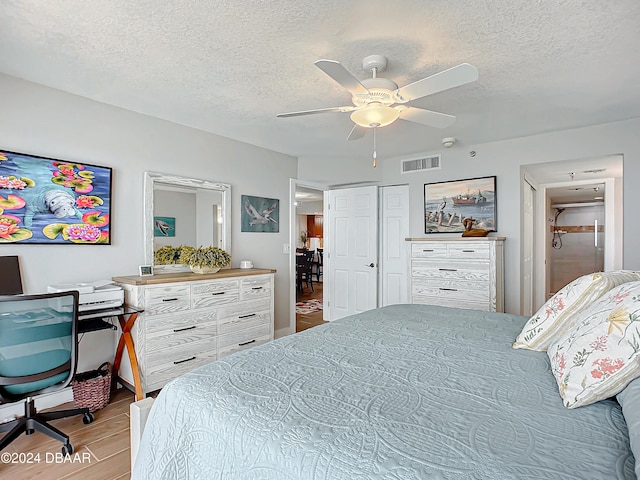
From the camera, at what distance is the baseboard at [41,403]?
238cm

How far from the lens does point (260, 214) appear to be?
4.20m

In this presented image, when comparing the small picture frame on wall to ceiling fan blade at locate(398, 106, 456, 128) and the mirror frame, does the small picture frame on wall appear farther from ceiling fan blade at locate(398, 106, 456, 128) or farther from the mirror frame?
ceiling fan blade at locate(398, 106, 456, 128)

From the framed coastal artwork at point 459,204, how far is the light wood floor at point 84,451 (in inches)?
149

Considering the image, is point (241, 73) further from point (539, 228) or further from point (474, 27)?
point (539, 228)

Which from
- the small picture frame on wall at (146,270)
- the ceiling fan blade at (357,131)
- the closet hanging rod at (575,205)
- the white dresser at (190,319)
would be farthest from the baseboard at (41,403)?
the closet hanging rod at (575,205)

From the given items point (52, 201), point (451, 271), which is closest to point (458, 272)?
point (451, 271)

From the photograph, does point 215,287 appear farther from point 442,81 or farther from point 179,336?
point 442,81

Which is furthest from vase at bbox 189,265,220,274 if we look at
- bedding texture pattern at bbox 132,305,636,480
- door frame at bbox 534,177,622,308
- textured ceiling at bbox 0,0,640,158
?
door frame at bbox 534,177,622,308

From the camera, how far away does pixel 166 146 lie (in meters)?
3.30

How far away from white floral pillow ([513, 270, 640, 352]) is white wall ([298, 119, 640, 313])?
255 cm

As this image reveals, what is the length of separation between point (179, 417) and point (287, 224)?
3511 millimetres

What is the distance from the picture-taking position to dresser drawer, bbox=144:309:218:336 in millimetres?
2715

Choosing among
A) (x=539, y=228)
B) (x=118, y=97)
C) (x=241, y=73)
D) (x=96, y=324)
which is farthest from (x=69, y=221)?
(x=539, y=228)

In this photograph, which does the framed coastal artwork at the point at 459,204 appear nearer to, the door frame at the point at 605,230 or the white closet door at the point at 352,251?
the white closet door at the point at 352,251
